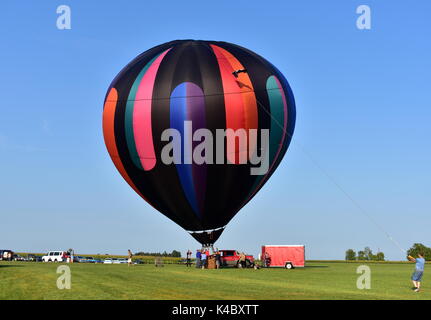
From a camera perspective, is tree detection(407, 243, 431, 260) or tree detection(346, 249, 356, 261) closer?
tree detection(407, 243, 431, 260)

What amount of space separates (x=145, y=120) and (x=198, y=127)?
346cm

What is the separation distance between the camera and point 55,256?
6725 centimetres

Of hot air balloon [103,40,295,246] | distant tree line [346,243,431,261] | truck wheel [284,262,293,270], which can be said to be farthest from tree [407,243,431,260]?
hot air balloon [103,40,295,246]

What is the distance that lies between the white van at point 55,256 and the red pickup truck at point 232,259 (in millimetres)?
25770

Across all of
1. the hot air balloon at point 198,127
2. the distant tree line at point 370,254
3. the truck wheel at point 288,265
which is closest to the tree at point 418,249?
the distant tree line at point 370,254

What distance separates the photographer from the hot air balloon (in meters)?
35.8

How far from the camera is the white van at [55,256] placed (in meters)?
66.9

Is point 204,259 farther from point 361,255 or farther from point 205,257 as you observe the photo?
point 361,255

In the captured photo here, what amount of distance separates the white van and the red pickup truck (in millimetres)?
25770

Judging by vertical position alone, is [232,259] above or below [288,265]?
above

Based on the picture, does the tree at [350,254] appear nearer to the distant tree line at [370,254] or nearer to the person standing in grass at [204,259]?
the distant tree line at [370,254]

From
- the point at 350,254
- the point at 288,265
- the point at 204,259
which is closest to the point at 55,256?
the point at 288,265

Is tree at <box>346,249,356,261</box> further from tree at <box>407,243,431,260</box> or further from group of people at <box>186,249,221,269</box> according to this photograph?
group of people at <box>186,249,221,269</box>
